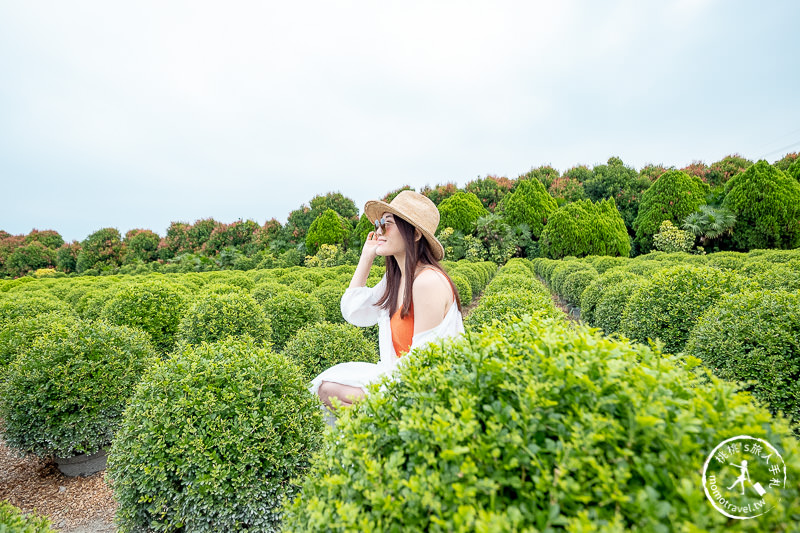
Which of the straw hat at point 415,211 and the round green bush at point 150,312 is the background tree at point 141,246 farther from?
the straw hat at point 415,211

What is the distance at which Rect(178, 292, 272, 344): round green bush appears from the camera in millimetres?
4863

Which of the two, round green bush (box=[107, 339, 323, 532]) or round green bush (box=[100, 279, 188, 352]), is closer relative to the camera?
round green bush (box=[107, 339, 323, 532])

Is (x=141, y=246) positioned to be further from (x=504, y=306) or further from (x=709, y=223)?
(x=709, y=223)

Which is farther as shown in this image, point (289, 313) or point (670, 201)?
point (670, 201)

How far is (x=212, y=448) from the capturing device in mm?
2348

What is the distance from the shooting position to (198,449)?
229cm

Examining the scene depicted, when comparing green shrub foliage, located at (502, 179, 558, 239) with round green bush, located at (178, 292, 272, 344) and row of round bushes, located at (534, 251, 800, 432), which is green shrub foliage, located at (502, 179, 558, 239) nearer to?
row of round bushes, located at (534, 251, 800, 432)

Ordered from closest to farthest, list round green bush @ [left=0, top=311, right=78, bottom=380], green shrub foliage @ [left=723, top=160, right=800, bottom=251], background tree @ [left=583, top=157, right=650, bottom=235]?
round green bush @ [left=0, top=311, right=78, bottom=380], green shrub foliage @ [left=723, top=160, right=800, bottom=251], background tree @ [left=583, top=157, right=650, bottom=235]

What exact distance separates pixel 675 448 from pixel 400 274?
247 cm

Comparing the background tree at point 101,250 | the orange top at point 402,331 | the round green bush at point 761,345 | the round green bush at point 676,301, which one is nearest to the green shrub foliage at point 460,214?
the round green bush at point 676,301

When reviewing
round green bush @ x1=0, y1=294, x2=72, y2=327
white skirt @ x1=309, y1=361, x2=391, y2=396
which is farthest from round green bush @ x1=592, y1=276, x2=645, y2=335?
round green bush @ x1=0, y1=294, x2=72, y2=327

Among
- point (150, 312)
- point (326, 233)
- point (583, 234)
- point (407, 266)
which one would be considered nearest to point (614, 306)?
point (407, 266)

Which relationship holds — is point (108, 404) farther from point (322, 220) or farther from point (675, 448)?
point (322, 220)

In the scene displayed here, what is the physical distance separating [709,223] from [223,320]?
→ 92.2 feet
